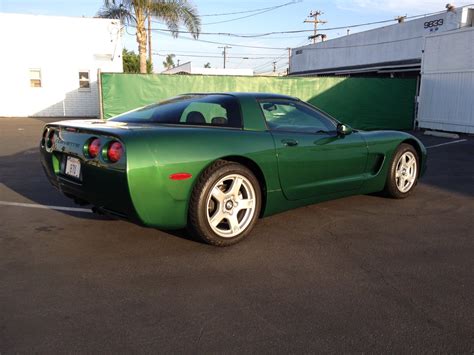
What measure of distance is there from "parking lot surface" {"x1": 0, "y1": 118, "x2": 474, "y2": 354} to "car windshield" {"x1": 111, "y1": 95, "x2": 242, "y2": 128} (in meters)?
1.03

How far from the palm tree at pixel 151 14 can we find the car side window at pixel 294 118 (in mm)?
18709

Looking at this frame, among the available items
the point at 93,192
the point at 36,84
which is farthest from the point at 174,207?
the point at 36,84

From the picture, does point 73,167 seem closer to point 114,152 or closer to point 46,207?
point 114,152

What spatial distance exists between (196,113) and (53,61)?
21153mm

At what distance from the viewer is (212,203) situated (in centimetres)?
373

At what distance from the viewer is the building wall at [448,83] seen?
45.3ft

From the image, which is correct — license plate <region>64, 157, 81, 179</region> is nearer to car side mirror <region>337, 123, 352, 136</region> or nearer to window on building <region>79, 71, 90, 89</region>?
car side mirror <region>337, 123, 352, 136</region>

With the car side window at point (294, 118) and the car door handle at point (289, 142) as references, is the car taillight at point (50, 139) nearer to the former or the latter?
the car side window at point (294, 118)

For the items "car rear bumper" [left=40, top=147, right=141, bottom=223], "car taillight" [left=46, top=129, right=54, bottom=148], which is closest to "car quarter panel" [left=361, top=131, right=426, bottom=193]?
"car rear bumper" [left=40, top=147, right=141, bottom=223]

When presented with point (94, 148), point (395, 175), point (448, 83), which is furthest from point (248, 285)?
point (448, 83)

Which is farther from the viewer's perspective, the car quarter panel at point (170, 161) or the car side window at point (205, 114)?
the car side window at point (205, 114)

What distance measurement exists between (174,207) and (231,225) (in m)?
0.59

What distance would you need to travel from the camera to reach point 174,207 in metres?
3.40

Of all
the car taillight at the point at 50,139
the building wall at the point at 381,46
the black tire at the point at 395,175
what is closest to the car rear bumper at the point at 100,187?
the car taillight at the point at 50,139
